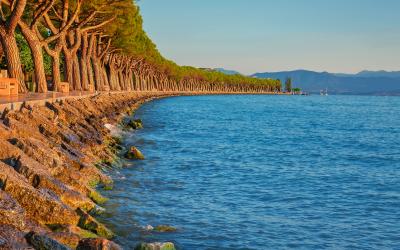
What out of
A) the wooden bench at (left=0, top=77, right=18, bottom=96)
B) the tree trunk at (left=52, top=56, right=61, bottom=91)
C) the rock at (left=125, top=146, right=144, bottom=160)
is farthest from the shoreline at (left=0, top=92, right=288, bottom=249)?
the tree trunk at (left=52, top=56, right=61, bottom=91)

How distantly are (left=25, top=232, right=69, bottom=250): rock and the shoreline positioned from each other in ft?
0.05

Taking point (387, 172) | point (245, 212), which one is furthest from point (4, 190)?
point (387, 172)

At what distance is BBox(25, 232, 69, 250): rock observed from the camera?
8.38 m

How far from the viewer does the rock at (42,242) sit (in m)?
8.38

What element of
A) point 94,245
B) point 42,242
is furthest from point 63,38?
point 42,242

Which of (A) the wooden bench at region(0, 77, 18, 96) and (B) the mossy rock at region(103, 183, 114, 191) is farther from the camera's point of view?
(A) the wooden bench at region(0, 77, 18, 96)

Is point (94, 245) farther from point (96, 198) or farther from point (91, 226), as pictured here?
point (96, 198)

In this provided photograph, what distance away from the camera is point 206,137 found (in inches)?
1612

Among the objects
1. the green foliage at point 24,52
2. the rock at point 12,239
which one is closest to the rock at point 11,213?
the rock at point 12,239

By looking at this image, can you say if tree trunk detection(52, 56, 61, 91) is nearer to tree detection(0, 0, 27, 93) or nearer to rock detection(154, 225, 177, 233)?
tree detection(0, 0, 27, 93)

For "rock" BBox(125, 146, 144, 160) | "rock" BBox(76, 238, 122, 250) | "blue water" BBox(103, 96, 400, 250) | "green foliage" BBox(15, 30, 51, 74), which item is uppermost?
"green foliage" BBox(15, 30, 51, 74)

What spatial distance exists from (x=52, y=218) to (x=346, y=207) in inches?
369

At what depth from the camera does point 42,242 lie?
8.41 meters

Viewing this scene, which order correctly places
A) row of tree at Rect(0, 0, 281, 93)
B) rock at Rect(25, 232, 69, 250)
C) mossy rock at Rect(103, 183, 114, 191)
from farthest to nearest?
row of tree at Rect(0, 0, 281, 93)
mossy rock at Rect(103, 183, 114, 191)
rock at Rect(25, 232, 69, 250)
